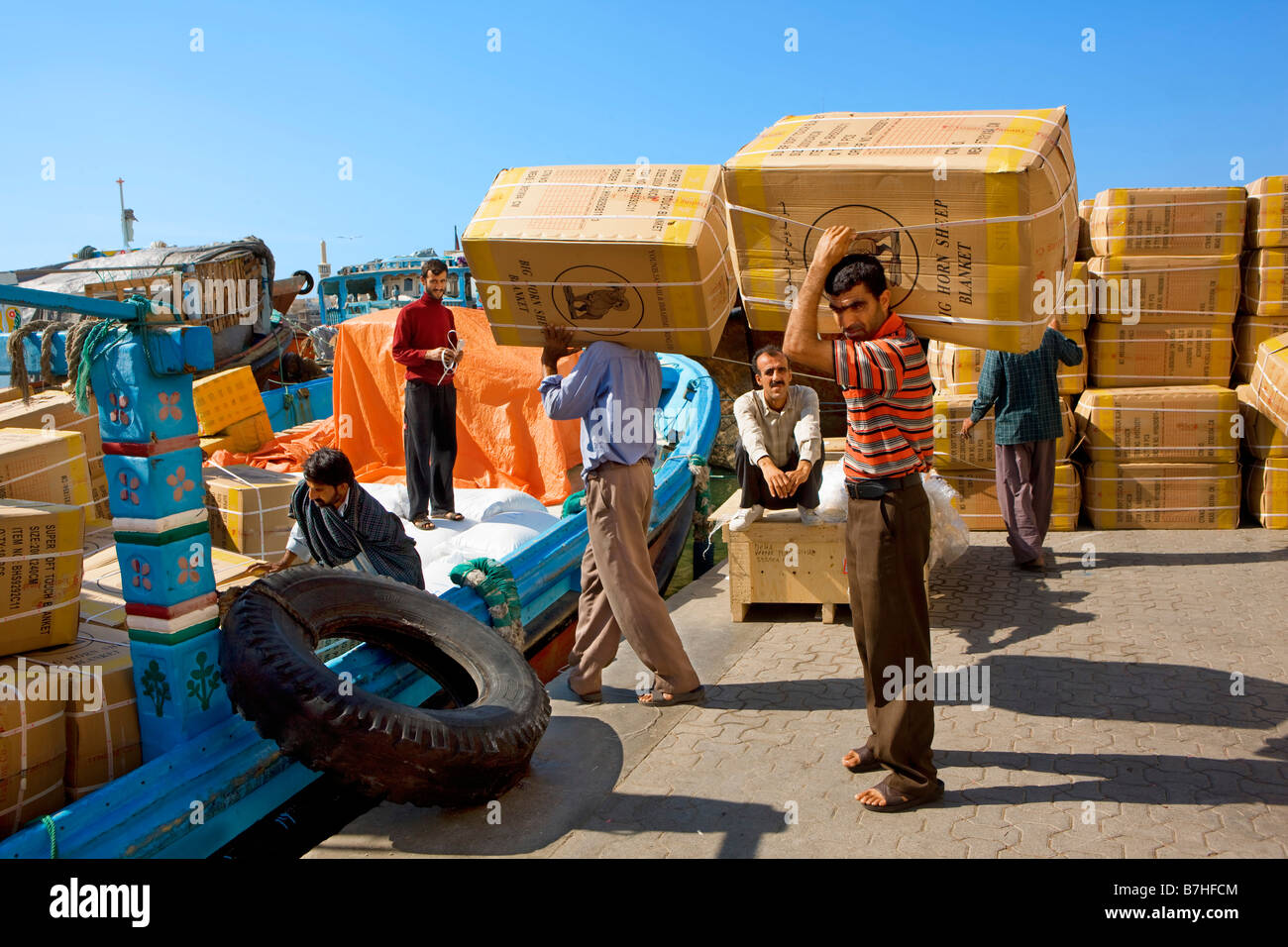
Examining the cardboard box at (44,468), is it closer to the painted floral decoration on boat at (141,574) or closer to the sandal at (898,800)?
the painted floral decoration on boat at (141,574)

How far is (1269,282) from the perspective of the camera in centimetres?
760

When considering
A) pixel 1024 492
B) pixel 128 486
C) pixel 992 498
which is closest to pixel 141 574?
pixel 128 486

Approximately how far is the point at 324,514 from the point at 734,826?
2416 millimetres

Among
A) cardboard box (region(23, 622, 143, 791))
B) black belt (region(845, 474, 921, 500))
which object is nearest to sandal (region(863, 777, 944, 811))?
black belt (region(845, 474, 921, 500))

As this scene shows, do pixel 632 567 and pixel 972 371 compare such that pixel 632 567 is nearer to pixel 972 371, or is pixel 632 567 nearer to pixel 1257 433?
pixel 972 371

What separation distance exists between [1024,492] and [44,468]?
5.93m

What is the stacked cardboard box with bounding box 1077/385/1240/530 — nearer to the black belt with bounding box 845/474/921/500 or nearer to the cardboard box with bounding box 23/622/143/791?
the black belt with bounding box 845/474/921/500

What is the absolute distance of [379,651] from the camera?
4.28m

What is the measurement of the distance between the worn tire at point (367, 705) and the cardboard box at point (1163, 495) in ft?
17.9

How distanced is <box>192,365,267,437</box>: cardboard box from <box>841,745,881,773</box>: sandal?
688cm

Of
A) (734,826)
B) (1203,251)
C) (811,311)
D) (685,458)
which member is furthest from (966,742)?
(1203,251)

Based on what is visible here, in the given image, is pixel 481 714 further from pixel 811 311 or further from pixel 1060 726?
pixel 1060 726

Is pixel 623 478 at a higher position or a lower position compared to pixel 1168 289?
lower
